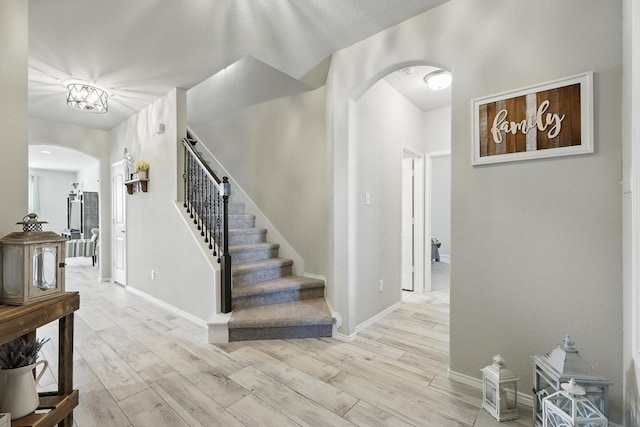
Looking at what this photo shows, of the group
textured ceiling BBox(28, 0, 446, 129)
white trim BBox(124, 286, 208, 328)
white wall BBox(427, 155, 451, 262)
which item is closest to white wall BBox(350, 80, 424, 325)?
textured ceiling BBox(28, 0, 446, 129)

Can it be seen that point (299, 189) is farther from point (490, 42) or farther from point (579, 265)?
point (579, 265)

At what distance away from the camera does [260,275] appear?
3408mm

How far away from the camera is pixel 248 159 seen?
14.7 feet

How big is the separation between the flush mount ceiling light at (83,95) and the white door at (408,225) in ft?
13.1

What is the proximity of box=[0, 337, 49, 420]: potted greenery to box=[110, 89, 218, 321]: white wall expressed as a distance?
4.92 ft

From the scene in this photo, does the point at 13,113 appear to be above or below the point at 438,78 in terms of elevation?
below

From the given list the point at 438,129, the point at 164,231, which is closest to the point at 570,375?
the point at 438,129

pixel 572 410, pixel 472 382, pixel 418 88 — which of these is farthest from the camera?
pixel 418 88

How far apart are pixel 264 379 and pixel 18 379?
1.31 m

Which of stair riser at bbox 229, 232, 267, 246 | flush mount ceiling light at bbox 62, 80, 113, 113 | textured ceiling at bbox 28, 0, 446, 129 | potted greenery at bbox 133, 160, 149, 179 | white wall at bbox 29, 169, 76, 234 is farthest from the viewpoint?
white wall at bbox 29, 169, 76, 234

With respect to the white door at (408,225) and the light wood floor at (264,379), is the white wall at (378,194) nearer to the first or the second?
the light wood floor at (264,379)

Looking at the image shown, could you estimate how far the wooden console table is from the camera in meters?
1.18

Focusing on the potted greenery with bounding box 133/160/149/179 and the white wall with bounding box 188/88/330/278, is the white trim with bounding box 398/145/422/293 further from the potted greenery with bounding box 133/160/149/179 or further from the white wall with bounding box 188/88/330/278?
the potted greenery with bounding box 133/160/149/179

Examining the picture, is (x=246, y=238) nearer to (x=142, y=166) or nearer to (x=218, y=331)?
(x=218, y=331)
